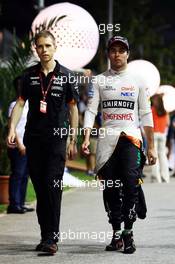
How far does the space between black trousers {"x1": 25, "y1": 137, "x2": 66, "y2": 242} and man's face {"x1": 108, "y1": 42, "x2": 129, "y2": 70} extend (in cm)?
83

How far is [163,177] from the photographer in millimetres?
18562

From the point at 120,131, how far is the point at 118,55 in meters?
0.68

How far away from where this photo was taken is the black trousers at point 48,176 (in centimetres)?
786

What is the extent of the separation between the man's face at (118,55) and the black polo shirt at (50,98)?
428mm

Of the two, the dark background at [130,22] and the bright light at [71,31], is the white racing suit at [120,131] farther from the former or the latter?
the dark background at [130,22]

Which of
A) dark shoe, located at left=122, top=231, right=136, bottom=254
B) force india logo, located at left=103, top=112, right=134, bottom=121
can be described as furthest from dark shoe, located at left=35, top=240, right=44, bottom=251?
force india logo, located at left=103, top=112, right=134, bottom=121

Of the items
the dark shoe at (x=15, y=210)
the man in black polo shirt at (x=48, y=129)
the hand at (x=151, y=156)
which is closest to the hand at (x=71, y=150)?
the man in black polo shirt at (x=48, y=129)

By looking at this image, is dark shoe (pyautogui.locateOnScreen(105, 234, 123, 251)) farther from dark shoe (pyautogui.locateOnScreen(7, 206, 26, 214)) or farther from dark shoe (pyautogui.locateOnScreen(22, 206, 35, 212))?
dark shoe (pyautogui.locateOnScreen(22, 206, 35, 212))

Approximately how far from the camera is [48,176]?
7852 millimetres

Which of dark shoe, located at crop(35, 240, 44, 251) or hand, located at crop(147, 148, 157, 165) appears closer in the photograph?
dark shoe, located at crop(35, 240, 44, 251)

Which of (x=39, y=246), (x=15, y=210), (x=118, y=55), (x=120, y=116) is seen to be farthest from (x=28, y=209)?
(x=118, y=55)

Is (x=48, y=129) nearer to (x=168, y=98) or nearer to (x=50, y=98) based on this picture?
(x=50, y=98)

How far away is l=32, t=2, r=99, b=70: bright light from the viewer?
12727 millimetres
